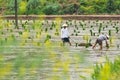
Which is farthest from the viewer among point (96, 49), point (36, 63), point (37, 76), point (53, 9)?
point (53, 9)

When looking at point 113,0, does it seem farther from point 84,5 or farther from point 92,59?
point 92,59

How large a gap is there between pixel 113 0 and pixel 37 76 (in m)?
33.8

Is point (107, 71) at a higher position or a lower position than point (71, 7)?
higher

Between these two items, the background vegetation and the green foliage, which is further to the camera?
the background vegetation

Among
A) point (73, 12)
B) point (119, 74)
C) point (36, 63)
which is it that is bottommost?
point (73, 12)

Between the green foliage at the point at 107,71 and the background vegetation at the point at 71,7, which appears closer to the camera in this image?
the green foliage at the point at 107,71

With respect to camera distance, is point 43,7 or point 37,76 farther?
point 43,7

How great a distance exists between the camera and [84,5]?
4506 cm

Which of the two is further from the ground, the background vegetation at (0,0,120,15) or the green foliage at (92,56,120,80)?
the green foliage at (92,56,120,80)

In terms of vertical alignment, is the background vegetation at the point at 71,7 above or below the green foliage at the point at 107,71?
below

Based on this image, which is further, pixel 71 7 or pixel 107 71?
pixel 71 7

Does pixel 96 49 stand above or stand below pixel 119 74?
below

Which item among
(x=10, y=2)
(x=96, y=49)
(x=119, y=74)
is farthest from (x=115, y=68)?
(x=10, y=2)

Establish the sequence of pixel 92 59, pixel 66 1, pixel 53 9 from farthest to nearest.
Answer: pixel 66 1
pixel 53 9
pixel 92 59
